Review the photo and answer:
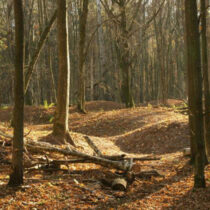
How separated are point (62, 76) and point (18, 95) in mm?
4928

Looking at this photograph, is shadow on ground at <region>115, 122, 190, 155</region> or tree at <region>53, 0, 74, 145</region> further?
shadow on ground at <region>115, 122, 190, 155</region>

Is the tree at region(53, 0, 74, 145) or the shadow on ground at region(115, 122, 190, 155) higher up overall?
the tree at region(53, 0, 74, 145)

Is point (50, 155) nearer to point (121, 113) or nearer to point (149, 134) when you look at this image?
point (149, 134)

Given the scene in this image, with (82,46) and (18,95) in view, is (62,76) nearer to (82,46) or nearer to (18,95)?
(18,95)

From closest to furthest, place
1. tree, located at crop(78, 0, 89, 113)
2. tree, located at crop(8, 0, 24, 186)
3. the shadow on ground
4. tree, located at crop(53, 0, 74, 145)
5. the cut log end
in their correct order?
tree, located at crop(8, 0, 24, 186) < the cut log end < tree, located at crop(53, 0, 74, 145) < the shadow on ground < tree, located at crop(78, 0, 89, 113)

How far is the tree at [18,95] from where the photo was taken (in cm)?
461

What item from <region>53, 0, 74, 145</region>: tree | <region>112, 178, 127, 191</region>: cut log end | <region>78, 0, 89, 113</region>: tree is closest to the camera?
<region>112, 178, 127, 191</region>: cut log end

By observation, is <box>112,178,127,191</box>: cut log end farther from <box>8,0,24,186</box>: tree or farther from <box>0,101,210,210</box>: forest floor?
<box>8,0,24,186</box>: tree

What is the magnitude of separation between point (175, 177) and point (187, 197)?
1.39m

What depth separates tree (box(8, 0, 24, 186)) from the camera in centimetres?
461

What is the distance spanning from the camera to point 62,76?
31.2 ft

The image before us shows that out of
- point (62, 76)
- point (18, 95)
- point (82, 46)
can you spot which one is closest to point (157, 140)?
point (62, 76)

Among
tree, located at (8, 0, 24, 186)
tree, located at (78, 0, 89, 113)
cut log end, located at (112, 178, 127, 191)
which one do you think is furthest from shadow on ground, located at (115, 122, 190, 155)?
tree, located at (8, 0, 24, 186)

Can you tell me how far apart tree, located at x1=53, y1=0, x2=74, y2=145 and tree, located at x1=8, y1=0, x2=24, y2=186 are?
4717 millimetres
